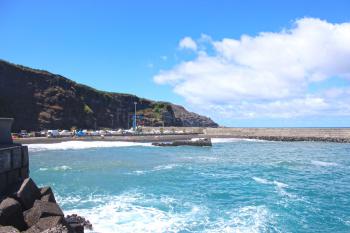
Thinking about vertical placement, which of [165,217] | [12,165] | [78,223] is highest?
[12,165]

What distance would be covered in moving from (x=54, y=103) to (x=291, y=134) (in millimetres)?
60006

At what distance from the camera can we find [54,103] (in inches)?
4018

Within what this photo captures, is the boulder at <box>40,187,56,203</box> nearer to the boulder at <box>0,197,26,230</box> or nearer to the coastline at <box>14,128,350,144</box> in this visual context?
the boulder at <box>0,197,26,230</box>

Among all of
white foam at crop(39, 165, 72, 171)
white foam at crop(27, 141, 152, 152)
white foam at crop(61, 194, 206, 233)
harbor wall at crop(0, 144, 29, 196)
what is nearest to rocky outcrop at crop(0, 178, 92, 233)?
harbor wall at crop(0, 144, 29, 196)

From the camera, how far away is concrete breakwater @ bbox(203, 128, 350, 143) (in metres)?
85.1

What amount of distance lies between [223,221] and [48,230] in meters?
8.33

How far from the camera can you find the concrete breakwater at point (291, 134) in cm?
8512

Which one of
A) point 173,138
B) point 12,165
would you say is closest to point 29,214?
point 12,165

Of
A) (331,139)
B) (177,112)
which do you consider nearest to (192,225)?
(331,139)

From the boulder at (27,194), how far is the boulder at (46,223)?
6.15 ft

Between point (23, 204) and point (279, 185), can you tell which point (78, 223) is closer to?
point (23, 204)

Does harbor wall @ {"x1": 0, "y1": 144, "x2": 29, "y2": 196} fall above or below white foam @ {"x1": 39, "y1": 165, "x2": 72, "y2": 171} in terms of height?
above

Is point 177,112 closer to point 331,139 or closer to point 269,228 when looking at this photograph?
point 331,139

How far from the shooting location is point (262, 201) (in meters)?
20.2
